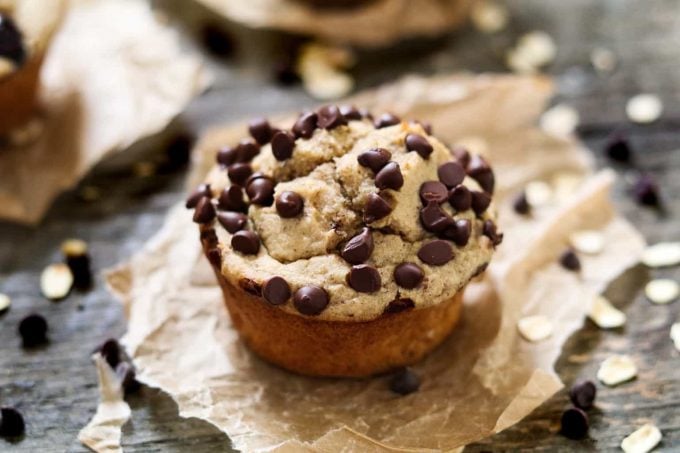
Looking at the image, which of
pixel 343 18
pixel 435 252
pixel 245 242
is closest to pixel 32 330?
pixel 245 242

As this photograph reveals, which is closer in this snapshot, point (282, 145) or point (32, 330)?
point (282, 145)

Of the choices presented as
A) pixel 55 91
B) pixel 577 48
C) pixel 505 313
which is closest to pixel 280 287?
pixel 505 313

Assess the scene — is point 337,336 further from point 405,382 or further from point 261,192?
point 261,192

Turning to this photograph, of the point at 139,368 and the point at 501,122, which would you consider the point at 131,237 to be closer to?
the point at 139,368

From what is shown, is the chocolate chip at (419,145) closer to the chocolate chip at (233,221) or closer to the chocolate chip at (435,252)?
the chocolate chip at (435,252)

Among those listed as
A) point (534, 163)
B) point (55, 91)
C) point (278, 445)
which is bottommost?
point (278, 445)

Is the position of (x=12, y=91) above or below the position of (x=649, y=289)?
above

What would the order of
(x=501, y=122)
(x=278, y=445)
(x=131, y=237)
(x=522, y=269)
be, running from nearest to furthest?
(x=278, y=445) → (x=522, y=269) → (x=131, y=237) → (x=501, y=122)
